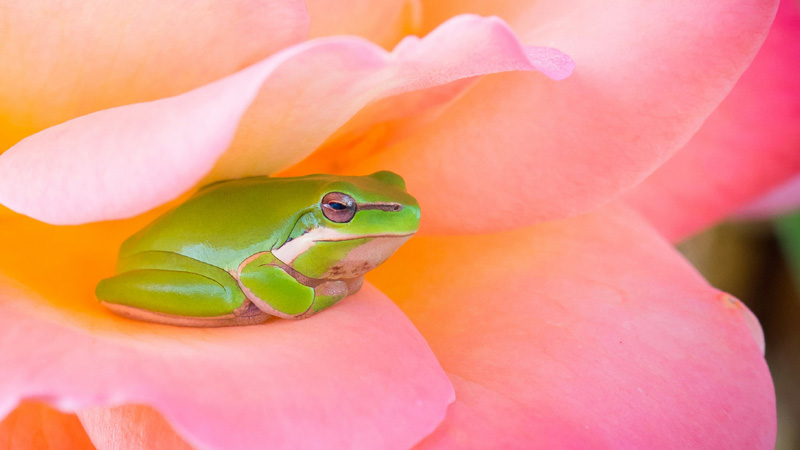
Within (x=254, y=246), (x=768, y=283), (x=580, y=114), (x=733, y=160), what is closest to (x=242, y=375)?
(x=254, y=246)

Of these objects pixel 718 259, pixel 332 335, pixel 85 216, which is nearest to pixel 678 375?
pixel 332 335

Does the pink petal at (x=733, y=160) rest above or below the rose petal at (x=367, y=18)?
below

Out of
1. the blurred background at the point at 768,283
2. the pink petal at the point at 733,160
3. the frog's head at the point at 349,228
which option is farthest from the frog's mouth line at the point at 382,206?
the blurred background at the point at 768,283

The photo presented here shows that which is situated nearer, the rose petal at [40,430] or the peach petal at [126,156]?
the peach petal at [126,156]

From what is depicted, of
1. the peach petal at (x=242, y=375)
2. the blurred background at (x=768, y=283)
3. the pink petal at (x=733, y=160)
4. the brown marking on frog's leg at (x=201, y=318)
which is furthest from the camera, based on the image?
the blurred background at (x=768, y=283)

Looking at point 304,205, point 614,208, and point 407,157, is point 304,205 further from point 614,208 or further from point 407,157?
point 614,208

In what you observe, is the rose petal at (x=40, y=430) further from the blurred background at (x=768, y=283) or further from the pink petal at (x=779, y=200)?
the blurred background at (x=768, y=283)
